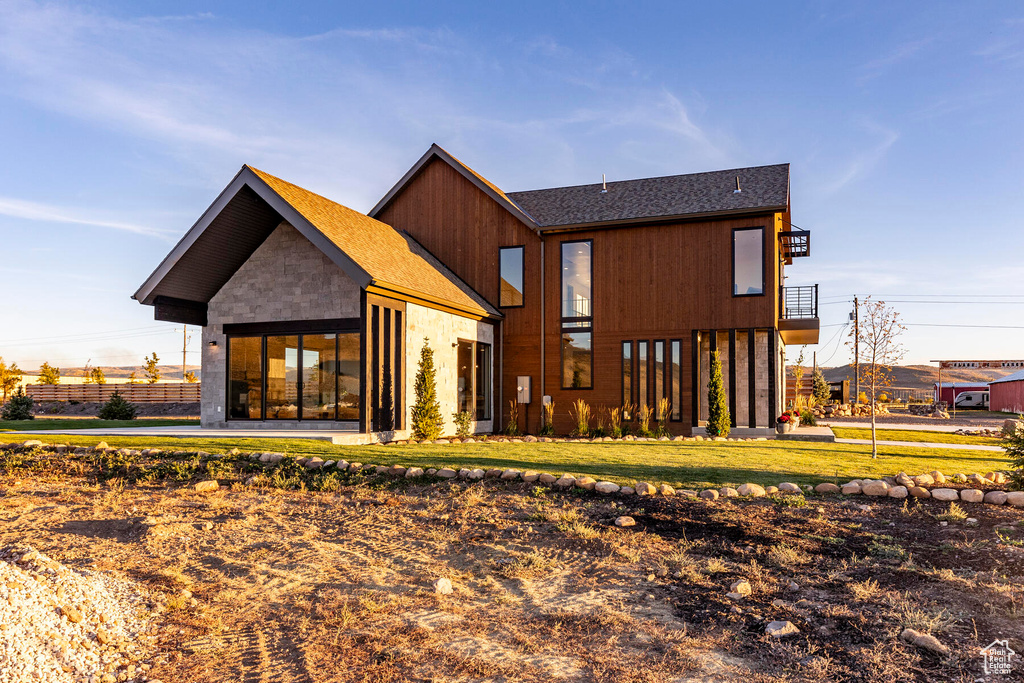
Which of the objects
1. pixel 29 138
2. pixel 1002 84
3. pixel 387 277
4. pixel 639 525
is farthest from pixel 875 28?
pixel 29 138

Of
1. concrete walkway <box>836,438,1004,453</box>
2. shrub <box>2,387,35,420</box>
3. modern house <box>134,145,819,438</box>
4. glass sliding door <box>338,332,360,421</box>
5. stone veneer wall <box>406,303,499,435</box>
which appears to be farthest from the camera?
shrub <box>2,387,35,420</box>

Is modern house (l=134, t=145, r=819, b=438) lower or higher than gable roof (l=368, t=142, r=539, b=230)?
lower

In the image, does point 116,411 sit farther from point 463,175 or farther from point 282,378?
point 463,175

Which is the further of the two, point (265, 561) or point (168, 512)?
point (168, 512)

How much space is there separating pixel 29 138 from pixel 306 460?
10.6 meters

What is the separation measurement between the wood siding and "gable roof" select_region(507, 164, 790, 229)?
401 millimetres

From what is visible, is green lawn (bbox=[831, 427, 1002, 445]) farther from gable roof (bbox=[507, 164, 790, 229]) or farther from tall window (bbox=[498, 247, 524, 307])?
tall window (bbox=[498, 247, 524, 307])

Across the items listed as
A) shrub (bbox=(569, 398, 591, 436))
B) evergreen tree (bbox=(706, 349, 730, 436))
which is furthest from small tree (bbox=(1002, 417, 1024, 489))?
shrub (bbox=(569, 398, 591, 436))

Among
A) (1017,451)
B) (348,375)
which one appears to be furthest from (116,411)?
(1017,451)

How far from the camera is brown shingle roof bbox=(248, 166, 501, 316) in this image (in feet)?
40.0

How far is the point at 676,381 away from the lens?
15836 millimetres

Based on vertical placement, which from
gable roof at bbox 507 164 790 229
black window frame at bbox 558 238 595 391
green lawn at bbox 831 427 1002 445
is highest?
gable roof at bbox 507 164 790 229

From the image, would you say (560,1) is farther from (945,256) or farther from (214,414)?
(945,256)

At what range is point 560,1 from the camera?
13.0 meters
